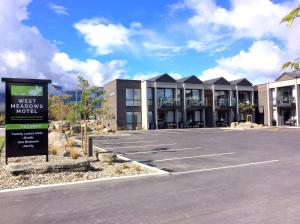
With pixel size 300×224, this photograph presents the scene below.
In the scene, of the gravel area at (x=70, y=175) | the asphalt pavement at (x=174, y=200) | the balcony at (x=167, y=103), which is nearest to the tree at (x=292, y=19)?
the asphalt pavement at (x=174, y=200)

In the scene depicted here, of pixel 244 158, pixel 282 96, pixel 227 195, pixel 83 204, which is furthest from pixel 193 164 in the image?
pixel 282 96

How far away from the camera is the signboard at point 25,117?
9.89 m

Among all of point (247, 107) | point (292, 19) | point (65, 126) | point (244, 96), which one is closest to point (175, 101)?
point (247, 107)

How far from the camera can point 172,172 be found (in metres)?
9.84

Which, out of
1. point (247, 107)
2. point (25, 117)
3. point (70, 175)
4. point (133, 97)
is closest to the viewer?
point (70, 175)

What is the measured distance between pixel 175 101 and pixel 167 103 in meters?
1.16

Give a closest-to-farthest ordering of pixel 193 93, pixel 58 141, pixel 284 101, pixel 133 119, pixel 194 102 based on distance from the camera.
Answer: pixel 58 141 < pixel 133 119 < pixel 194 102 < pixel 284 101 < pixel 193 93

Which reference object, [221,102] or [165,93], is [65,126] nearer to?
[165,93]

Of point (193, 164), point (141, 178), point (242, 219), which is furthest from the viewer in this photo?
point (193, 164)

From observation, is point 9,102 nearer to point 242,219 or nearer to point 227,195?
point 227,195

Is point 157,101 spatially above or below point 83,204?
above

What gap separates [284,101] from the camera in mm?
43250

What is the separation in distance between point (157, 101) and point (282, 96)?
56.9 ft

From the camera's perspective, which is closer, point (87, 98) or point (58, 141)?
point (87, 98)
